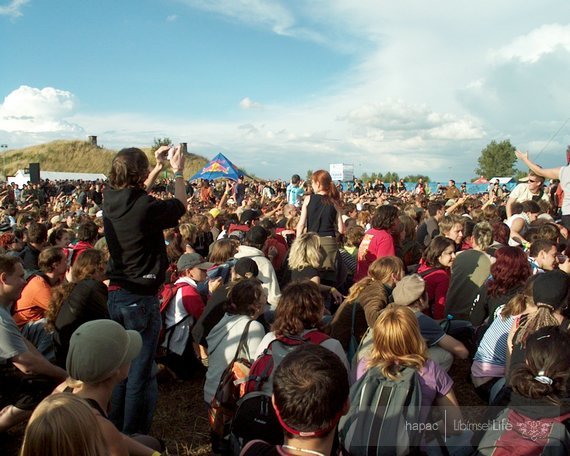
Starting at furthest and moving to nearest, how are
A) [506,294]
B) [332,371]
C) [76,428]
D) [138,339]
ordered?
[506,294], [138,339], [332,371], [76,428]

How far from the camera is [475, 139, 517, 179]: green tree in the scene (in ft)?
Result: 297

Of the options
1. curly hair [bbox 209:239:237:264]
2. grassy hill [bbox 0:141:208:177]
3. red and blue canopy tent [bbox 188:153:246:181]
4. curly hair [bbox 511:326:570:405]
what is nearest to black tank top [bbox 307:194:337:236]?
curly hair [bbox 209:239:237:264]

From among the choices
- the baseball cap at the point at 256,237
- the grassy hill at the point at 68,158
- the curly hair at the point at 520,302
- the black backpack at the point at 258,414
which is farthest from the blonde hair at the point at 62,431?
the grassy hill at the point at 68,158

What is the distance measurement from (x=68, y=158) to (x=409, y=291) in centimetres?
7680

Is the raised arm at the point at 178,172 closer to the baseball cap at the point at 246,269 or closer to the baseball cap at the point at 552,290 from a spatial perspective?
the baseball cap at the point at 246,269

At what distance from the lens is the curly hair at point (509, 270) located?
4.30 m

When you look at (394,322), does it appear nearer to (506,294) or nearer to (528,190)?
(506,294)

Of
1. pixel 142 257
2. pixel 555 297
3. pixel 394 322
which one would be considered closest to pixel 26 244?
pixel 142 257

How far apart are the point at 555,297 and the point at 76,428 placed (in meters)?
3.13

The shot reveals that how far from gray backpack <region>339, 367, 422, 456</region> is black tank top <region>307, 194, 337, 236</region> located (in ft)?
11.4

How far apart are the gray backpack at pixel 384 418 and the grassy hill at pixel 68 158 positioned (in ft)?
218

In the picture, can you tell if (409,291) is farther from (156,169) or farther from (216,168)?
(216,168)

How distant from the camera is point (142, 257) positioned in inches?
131

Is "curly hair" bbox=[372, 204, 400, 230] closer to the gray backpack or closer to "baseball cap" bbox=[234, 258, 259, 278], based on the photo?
"baseball cap" bbox=[234, 258, 259, 278]
